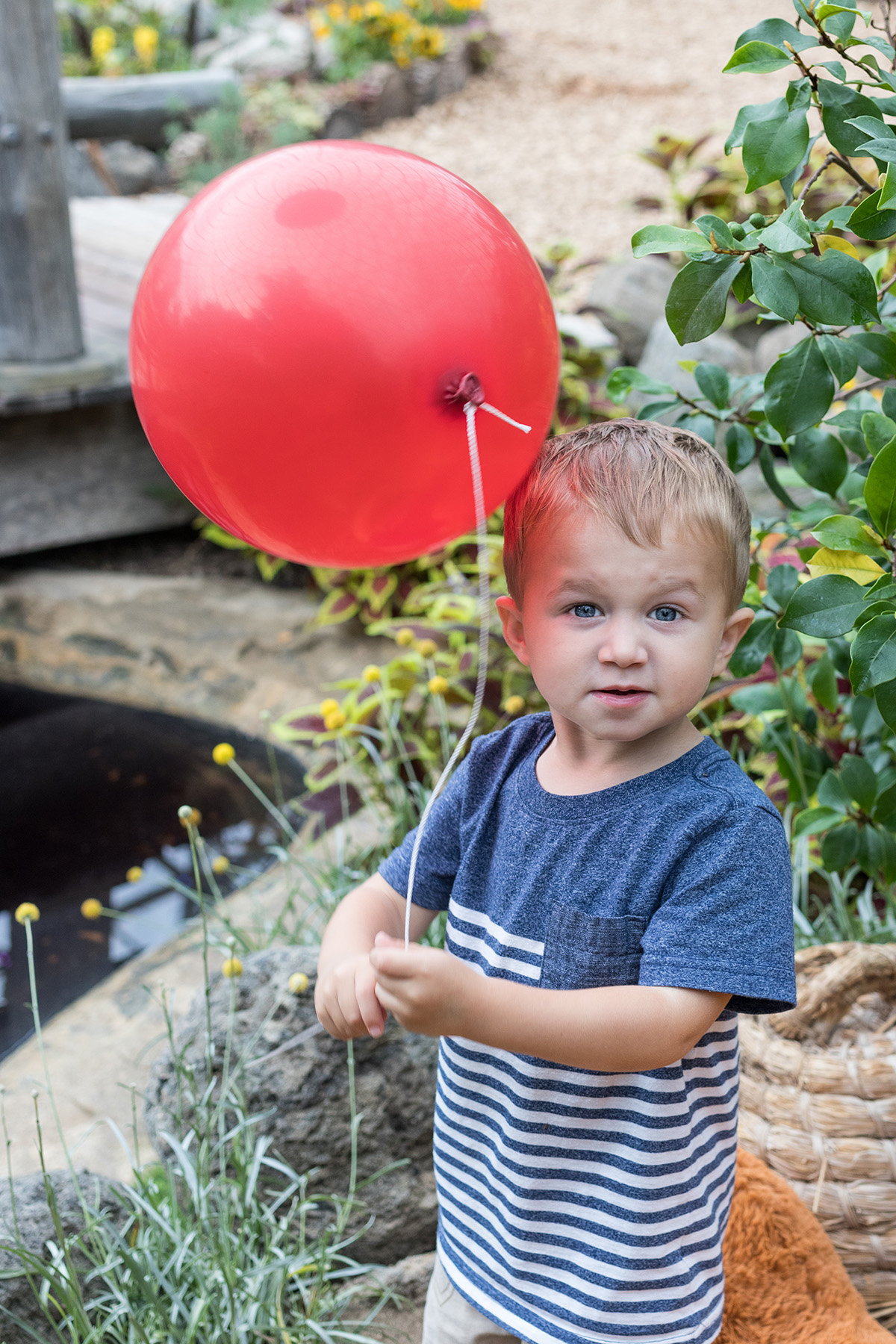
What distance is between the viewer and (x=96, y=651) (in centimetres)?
437

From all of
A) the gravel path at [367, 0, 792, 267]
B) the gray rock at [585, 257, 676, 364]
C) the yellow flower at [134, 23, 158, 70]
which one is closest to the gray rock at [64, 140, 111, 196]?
the yellow flower at [134, 23, 158, 70]

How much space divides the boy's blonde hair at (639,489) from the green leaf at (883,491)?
137 mm

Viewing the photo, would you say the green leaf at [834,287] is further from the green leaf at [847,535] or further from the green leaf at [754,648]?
the green leaf at [754,648]

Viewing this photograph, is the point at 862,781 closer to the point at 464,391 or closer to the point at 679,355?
the point at 464,391

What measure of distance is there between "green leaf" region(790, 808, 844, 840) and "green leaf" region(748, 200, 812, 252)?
0.92m

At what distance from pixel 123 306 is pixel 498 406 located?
15.0ft

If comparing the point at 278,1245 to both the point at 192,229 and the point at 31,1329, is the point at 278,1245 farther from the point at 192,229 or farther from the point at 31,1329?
the point at 192,229

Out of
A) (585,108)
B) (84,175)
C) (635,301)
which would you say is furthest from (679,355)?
(585,108)

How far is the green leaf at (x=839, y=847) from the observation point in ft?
5.75

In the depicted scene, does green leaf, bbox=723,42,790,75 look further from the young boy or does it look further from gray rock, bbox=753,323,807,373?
gray rock, bbox=753,323,807,373

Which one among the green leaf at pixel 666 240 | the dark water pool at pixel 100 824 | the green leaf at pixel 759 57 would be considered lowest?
the dark water pool at pixel 100 824

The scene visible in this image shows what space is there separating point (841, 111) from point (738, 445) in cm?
50

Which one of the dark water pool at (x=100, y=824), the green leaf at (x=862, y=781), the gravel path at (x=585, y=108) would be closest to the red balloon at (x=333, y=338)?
the green leaf at (x=862, y=781)

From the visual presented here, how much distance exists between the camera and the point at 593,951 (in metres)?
1.10
